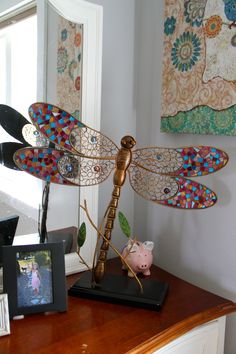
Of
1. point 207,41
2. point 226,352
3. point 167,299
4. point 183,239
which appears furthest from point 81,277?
point 207,41

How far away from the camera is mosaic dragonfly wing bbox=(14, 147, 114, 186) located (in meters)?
1.09

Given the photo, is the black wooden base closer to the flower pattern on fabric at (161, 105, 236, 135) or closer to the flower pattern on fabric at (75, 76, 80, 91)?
the flower pattern on fabric at (161, 105, 236, 135)

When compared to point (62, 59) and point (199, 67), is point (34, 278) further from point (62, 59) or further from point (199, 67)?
point (199, 67)

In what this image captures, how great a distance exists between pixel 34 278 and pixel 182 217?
→ 583mm

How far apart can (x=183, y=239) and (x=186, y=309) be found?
33 cm

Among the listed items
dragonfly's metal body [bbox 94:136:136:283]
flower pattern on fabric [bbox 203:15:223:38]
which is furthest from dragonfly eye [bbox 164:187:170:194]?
flower pattern on fabric [bbox 203:15:223:38]

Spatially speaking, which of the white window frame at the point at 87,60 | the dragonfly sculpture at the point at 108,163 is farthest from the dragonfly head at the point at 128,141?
the white window frame at the point at 87,60

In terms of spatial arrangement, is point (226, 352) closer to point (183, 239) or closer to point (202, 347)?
point (202, 347)

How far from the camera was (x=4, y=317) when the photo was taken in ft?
3.06

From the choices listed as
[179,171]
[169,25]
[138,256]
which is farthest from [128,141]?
[169,25]

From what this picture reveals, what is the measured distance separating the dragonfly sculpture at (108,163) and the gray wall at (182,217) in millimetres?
128

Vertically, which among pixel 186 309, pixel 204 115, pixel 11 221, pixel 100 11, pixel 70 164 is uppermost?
pixel 100 11

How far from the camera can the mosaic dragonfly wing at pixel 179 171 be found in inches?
44.2

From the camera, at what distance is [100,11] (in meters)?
1.28
